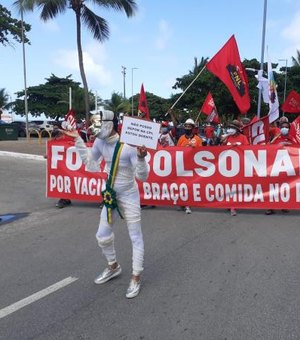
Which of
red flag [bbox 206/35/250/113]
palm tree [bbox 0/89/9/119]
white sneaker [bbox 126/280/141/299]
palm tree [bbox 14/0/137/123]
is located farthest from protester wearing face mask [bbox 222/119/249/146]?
palm tree [bbox 0/89/9/119]

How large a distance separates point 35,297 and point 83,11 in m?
22.1

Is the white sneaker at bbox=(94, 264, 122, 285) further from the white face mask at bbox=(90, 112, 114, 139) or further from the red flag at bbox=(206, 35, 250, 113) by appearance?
the red flag at bbox=(206, 35, 250, 113)

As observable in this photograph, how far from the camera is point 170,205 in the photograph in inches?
354

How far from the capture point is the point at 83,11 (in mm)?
24500

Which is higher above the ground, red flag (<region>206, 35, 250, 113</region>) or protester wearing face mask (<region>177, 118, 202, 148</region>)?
red flag (<region>206, 35, 250, 113</region>)

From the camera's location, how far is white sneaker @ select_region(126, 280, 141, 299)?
14.9 feet

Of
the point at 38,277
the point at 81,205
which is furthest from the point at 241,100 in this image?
the point at 38,277

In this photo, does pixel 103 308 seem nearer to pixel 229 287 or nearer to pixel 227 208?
pixel 229 287

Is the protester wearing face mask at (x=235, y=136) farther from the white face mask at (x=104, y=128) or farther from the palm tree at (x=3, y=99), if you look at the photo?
the palm tree at (x=3, y=99)

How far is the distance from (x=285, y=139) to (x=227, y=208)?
2.07 m

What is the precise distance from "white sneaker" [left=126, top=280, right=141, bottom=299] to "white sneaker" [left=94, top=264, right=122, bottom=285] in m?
0.39

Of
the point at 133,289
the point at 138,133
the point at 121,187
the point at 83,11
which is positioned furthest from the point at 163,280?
the point at 83,11

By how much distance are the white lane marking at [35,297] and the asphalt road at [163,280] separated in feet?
0.03

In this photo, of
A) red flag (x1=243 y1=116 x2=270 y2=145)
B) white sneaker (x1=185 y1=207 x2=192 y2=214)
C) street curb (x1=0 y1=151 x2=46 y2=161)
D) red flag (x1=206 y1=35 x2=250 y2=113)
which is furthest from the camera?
street curb (x1=0 y1=151 x2=46 y2=161)
